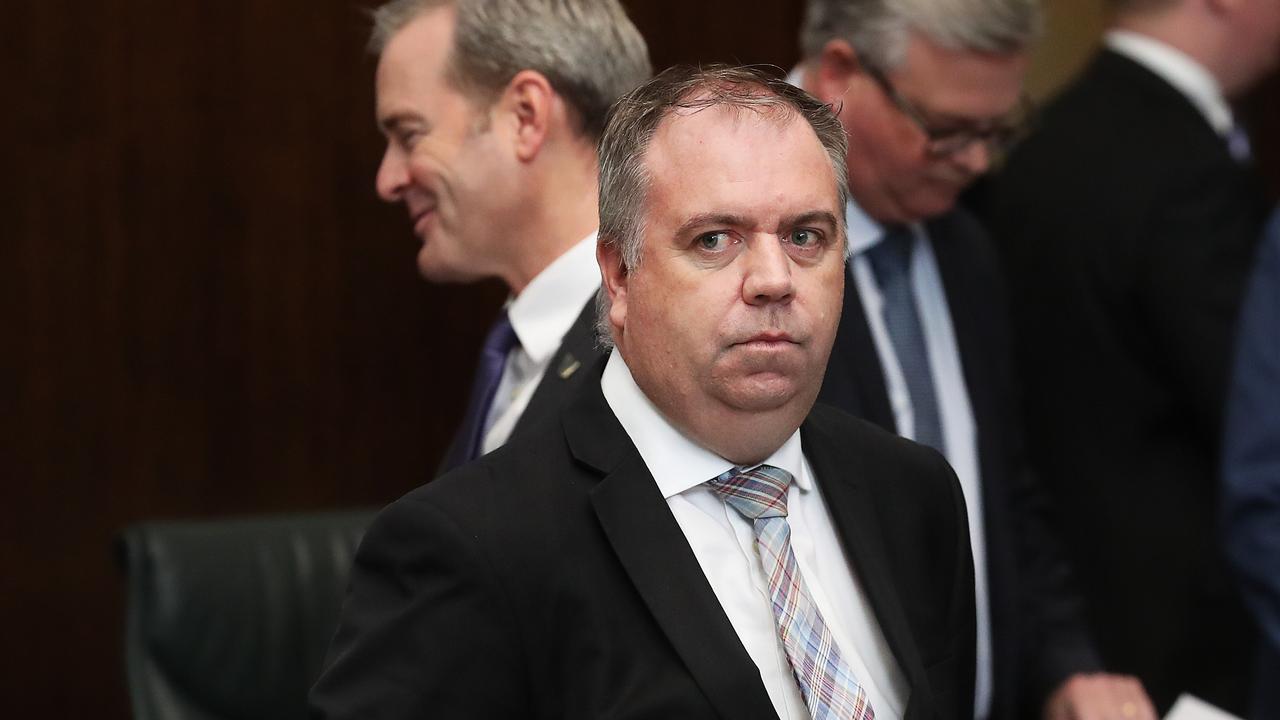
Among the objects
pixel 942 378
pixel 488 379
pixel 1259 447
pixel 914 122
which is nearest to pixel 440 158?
pixel 488 379

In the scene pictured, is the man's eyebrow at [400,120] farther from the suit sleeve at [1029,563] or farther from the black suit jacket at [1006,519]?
the suit sleeve at [1029,563]

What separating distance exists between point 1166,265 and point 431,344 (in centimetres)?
166

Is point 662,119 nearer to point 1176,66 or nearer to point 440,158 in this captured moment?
point 440,158

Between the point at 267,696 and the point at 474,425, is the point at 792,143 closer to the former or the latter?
the point at 474,425

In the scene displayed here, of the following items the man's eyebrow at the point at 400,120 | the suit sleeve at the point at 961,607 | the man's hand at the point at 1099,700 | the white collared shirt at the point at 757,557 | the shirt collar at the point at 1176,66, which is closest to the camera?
the white collared shirt at the point at 757,557

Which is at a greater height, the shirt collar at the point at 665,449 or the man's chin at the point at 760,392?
the man's chin at the point at 760,392

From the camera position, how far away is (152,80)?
3609 millimetres

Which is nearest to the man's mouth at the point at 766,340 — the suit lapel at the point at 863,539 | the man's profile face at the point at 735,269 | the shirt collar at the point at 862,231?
the man's profile face at the point at 735,269

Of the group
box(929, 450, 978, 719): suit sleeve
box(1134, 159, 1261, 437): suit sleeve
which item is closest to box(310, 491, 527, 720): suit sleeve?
box(929, 450, 978, 719): suit sleeve

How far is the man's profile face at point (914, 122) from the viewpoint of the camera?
267 centimetres

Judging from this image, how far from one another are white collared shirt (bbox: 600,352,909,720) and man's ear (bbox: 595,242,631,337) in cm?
5

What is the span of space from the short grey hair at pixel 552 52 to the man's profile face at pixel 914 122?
48cm

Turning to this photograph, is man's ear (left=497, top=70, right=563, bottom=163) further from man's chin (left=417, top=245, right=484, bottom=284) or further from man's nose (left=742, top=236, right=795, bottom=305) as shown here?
man's nose (left=742, top=236, right=795, bottom=305)

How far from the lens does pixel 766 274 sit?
5.29ft
